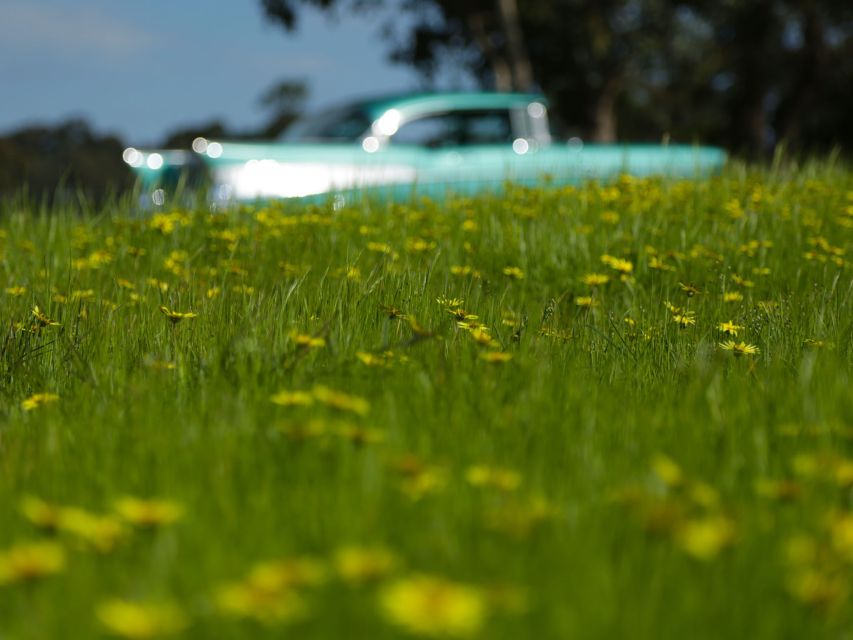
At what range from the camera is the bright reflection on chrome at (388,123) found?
7.63 m

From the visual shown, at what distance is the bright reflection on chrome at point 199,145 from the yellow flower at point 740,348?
13.9 feet

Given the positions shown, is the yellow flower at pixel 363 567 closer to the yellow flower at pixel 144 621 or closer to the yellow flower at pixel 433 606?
the yellow flower at pixel 433 606

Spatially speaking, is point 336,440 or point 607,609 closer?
point 607,609

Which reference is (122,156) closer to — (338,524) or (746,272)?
(746,272)

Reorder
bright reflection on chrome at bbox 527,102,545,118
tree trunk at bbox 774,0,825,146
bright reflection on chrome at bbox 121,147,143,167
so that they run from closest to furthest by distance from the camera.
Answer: bright reflection on chrome at bbox 121,147,143,167, bright reflection on chrome at bbox 527,102,545,118, tree trunk at bbox 774,0,825,146

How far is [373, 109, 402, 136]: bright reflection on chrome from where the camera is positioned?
7.63 m

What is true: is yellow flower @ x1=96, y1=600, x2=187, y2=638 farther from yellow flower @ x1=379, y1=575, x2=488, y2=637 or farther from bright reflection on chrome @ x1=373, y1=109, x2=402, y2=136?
bright reflection on chrome @ x1=373, y1=109, x2=402, y2=136

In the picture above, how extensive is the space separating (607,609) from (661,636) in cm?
9

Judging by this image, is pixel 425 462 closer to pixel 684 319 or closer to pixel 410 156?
pixel 684 319

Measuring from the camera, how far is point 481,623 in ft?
4.34

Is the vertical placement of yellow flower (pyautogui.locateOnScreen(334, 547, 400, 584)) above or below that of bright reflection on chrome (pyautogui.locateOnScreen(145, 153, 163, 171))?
below

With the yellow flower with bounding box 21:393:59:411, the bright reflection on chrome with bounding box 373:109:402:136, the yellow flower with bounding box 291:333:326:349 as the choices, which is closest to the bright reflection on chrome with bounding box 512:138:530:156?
the bright reflection on chrome with bounding box 373:109:402:136

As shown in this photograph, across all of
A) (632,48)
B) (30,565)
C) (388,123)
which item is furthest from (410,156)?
(632,48)

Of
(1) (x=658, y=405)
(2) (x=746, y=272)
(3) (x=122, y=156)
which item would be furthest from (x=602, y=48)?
(1) (x=658, y=405)
